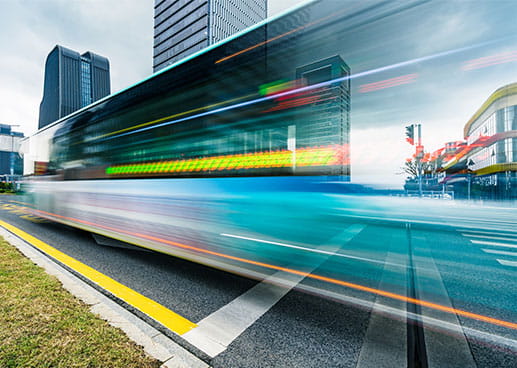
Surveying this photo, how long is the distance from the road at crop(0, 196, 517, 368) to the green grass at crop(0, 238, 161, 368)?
0.49 meters

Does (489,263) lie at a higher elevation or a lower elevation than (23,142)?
lower

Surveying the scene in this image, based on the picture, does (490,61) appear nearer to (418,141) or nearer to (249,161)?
(418,141)

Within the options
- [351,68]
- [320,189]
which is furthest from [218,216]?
[351,68]

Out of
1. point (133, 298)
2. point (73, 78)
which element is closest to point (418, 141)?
point (133, 298)

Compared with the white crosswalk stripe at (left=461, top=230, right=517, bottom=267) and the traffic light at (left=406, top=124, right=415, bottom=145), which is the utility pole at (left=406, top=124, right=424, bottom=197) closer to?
the traffic light at (left=406, top=124, right=415, bottom=145)

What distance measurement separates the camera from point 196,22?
6119cm

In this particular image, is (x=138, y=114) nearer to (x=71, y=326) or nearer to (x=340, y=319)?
(x=71, y=326)

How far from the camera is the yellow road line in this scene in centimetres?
220

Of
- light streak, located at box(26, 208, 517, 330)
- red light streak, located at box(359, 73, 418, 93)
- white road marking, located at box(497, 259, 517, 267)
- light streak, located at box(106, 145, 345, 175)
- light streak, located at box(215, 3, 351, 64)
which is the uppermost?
light streak, located at box(215, 3, 351, 64)

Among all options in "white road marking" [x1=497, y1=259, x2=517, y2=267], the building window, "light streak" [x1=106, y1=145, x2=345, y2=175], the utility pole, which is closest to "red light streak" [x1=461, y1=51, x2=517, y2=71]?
the utility pole

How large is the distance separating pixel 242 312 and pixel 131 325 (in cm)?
98

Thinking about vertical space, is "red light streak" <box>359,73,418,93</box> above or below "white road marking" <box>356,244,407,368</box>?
above

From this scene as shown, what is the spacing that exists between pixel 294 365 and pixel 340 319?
783 millimetres

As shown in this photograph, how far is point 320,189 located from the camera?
2.73 meters
